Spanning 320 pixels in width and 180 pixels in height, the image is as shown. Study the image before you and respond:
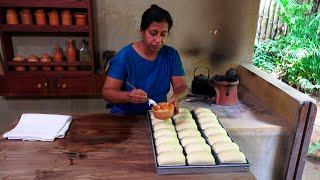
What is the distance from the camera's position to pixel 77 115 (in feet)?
5.40

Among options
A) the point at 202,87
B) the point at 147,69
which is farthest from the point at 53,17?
the point at 202,87

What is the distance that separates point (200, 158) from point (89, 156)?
483 mm

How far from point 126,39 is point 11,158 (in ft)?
6.24

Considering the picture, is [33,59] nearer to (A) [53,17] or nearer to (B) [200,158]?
(A) [53,17]

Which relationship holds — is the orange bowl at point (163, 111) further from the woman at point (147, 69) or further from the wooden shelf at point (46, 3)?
the wooden shelf at point (46, 3)

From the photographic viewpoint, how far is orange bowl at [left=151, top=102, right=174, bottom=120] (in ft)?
4.65

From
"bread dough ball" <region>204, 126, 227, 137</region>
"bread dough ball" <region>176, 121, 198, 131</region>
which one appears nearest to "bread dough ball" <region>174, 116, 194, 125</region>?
"bread dough ball" <region>176, 121, 198, 131</region>

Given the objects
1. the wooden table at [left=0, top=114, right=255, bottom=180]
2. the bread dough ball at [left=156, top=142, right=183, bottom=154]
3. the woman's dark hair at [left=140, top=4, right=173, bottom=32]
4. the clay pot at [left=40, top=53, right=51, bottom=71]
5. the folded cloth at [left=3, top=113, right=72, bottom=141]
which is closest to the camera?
the wooden table at [left=0, top=114, right=255, bottom=180]

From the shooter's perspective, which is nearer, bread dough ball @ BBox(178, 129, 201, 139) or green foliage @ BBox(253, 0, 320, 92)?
bread dough ball @ BBox(178, 129, 201, 139)

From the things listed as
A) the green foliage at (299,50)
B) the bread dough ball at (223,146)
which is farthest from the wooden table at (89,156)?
the green foliage at (299,50)

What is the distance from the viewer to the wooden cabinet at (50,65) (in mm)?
2490

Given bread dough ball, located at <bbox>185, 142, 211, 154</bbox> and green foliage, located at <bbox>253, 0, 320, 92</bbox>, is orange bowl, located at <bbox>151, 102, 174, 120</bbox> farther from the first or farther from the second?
green foliage, located at <bbox>253, 0, 320, 92</bbox>

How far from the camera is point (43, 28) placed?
8.23ft

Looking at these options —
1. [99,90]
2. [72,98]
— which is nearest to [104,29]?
[99,90]
